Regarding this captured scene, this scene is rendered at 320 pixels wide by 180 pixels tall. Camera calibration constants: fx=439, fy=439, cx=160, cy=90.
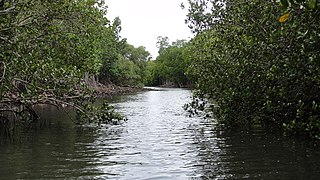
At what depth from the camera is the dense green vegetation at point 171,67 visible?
118500 mm

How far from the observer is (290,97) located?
13.5 m

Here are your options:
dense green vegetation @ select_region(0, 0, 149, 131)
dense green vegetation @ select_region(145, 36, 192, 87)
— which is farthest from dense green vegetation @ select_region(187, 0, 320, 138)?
dense green vegetation @ select_region(145, 36, 192, 87)

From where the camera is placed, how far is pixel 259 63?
564 inches

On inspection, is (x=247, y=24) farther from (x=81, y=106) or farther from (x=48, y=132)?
(x=48, y=132)

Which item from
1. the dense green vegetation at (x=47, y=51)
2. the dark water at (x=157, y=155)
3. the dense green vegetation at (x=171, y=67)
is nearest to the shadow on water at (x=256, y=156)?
the dark water at (x=157, y=155)

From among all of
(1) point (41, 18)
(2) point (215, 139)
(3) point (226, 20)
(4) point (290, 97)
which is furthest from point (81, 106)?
(4) point (290, 97)

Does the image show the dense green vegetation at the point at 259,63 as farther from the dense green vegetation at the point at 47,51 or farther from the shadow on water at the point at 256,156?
the dense green vegetation at the point at 47,51

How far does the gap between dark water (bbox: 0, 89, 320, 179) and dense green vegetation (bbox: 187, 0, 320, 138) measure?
0.90 m

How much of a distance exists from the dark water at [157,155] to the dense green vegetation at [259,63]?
0.90 m

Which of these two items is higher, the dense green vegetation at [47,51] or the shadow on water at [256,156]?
the dense green vegetation at [47,51]

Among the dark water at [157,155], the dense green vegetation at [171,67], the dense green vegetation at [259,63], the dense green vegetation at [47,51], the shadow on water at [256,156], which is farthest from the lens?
the dense green vegetation at [171,67]

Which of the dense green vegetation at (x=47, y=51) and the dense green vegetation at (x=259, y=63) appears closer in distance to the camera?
the dense green vegetation at (x=259, y=63)

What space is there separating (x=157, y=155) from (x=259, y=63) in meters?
4.70

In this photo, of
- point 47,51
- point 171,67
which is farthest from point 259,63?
point 171,67
